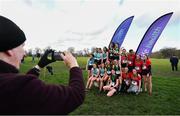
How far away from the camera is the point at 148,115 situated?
8.27m

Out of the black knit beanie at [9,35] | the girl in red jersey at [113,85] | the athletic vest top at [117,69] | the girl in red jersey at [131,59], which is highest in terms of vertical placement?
the black knit beanie at [9,35]

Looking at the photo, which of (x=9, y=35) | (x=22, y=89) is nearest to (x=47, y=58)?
(x=9, y=35)

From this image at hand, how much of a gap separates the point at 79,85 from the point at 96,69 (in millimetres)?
10931

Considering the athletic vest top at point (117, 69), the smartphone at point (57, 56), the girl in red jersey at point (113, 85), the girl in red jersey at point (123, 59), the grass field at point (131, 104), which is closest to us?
the smartphone at point (57, 56)

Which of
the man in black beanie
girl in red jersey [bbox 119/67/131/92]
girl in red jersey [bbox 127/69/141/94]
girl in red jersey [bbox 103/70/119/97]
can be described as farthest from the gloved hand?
girl in red jersey [bbox 119/67/131/92]

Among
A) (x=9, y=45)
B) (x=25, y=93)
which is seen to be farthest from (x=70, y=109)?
(x=9, y=45)

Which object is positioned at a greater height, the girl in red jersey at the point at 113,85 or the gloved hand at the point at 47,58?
the gloved hand at the point at 47,58

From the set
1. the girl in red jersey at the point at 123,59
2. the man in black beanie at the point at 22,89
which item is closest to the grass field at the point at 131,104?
the girl in red jersey at the point at 123,59

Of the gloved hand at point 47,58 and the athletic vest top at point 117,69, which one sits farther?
the athletic vest top at point 117,69

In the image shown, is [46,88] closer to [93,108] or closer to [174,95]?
[93,108]

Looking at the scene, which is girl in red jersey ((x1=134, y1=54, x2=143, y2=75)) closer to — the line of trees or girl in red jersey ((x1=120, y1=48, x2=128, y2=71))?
girl in red jersey ((x1=120, y1=48, x2=128, y2=71))

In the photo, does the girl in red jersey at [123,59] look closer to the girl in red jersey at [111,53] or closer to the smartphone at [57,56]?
the girl in red jersey at [111,53]

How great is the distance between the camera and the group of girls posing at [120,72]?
39.1 ft

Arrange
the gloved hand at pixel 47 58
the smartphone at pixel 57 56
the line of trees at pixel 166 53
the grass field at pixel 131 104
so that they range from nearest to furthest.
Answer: the smartphone at pixel 57 56, the gloved hand at pixel 47 58, the grass field at pixel 131 104, the line of trees at pixel 166 53
